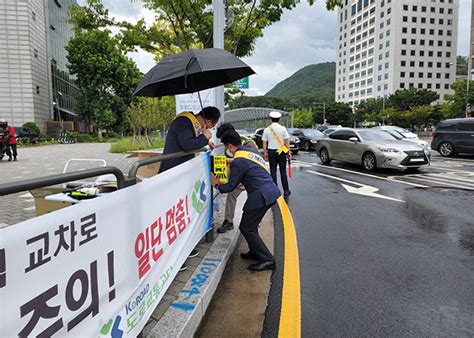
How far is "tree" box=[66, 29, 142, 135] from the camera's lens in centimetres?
4069

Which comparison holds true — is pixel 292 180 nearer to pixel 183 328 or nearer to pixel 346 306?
pixel 346 306

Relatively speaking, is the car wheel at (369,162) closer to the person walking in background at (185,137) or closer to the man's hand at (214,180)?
the man's hand at (214,180)

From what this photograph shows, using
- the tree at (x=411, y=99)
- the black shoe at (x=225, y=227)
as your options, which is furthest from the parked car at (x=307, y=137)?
the tree at (x=411, y=99)

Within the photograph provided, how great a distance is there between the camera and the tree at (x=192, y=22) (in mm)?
9594

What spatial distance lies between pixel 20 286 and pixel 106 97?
152ft

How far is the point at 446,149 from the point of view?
16.0 m

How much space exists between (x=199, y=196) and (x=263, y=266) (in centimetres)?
99

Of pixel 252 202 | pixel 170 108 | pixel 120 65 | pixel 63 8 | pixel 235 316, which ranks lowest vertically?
pixel 235 316

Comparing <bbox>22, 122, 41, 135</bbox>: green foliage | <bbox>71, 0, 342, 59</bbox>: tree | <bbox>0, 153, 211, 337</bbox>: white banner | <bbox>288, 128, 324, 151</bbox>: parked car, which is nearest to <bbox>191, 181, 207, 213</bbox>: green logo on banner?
<bbox>0, 153, 211, 337</bbox>: white banner

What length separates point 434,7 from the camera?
9900 centimetres

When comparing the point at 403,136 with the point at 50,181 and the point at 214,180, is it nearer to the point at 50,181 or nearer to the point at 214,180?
the point at 214,180

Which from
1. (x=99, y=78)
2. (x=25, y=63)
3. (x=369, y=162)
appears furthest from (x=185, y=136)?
(x=99, y=78)

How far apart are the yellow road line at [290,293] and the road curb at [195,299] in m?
0.62

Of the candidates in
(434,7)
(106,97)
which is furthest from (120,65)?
(434,7)
